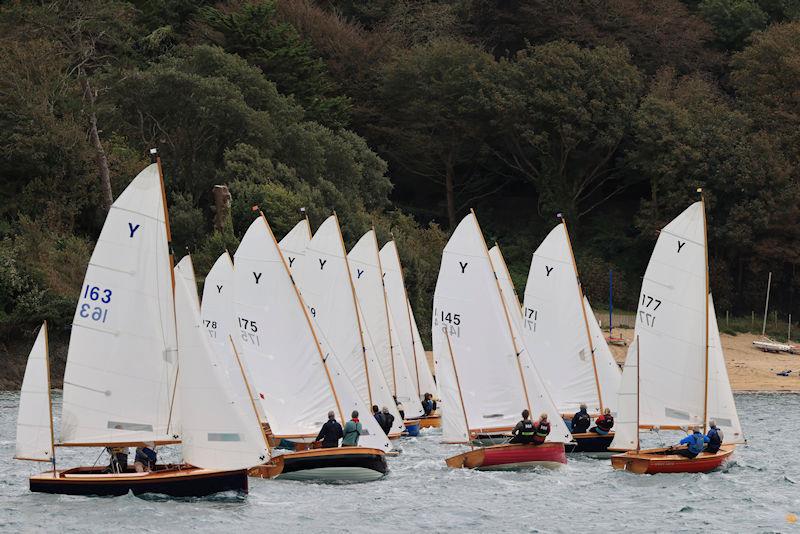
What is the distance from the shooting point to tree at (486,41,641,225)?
76.1 m

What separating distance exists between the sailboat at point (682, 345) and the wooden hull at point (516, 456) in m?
2.91

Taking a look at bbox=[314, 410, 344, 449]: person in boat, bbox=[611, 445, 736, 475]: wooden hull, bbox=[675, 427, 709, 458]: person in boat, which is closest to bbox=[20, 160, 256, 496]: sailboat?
bbox=[314, 410, 344, 449]: person in boat

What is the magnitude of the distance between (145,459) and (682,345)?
14.5 metres

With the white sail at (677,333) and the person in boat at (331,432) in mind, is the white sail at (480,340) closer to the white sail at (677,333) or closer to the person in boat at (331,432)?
the white sail at (677,333)

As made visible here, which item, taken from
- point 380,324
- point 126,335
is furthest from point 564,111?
point 126,335

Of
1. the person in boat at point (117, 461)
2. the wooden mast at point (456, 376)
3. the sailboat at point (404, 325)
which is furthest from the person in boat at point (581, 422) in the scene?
the person in boat at point (117, 461)

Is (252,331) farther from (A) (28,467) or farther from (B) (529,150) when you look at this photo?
(B) (529,150)

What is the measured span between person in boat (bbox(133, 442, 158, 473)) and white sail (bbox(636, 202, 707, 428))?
13.4m

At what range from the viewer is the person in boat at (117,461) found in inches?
1185

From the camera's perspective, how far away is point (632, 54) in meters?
83.4

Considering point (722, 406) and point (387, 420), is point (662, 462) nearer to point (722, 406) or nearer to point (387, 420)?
point (722, 406)

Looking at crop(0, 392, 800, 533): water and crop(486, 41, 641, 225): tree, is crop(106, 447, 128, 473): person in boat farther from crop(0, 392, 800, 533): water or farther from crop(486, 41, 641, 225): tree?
crop(486, 41, 641, 225): tree

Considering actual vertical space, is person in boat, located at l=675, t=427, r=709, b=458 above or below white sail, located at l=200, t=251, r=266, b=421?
below

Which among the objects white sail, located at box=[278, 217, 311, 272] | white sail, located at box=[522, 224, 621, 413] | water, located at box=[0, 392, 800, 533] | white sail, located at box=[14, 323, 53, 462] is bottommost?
water, located at box=[0, 392, 800, 533]
